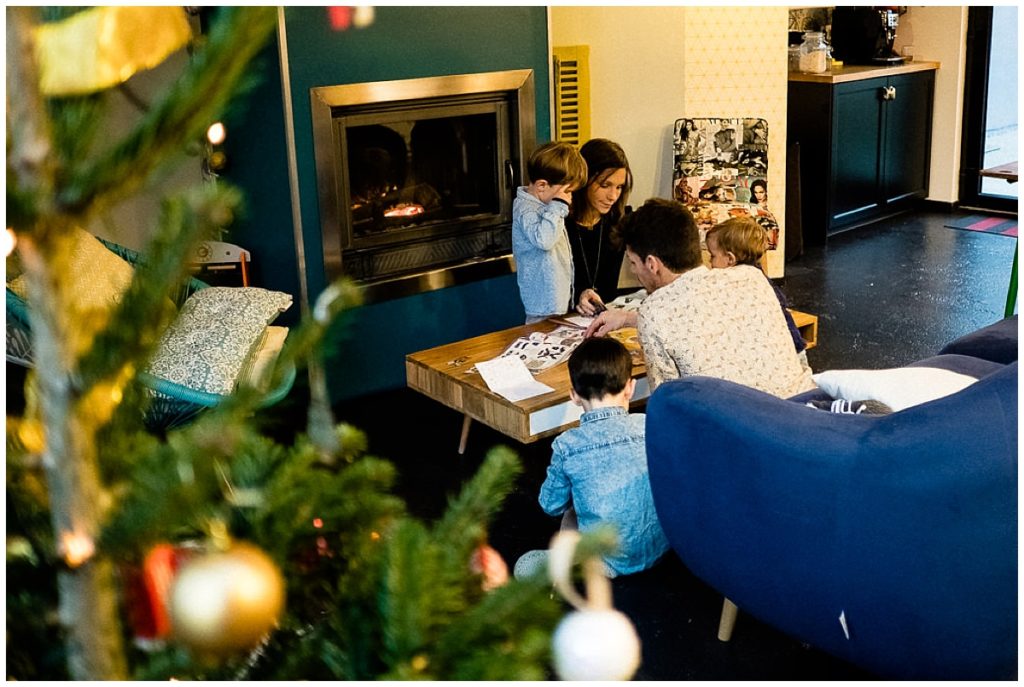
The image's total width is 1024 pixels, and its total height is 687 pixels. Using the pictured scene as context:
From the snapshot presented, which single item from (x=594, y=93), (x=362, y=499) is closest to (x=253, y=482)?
(x=362, y=499)

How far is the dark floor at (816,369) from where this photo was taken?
2549 millimetres

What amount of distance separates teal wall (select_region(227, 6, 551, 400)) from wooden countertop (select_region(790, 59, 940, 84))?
2628 mm

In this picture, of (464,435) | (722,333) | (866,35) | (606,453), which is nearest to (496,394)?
(464,435)

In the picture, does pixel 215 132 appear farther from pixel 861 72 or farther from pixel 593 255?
pixel 861 72

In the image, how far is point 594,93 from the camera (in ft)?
17.4

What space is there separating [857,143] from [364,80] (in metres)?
3.85

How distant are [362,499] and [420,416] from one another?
3.37m

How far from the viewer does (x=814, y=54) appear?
665 centimetres

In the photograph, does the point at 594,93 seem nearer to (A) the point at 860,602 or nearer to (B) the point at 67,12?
(A) the point at 860,602

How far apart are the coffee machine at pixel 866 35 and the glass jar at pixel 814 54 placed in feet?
1.81

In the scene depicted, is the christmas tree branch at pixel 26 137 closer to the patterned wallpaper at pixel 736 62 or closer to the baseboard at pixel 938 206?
the patterned wallpaper at pixel 736 62

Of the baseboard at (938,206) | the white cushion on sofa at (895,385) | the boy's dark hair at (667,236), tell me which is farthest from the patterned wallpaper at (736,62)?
the white cushion on sofa at (895,385)

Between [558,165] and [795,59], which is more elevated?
[795,59]

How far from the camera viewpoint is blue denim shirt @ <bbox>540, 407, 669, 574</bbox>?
9.00ft
